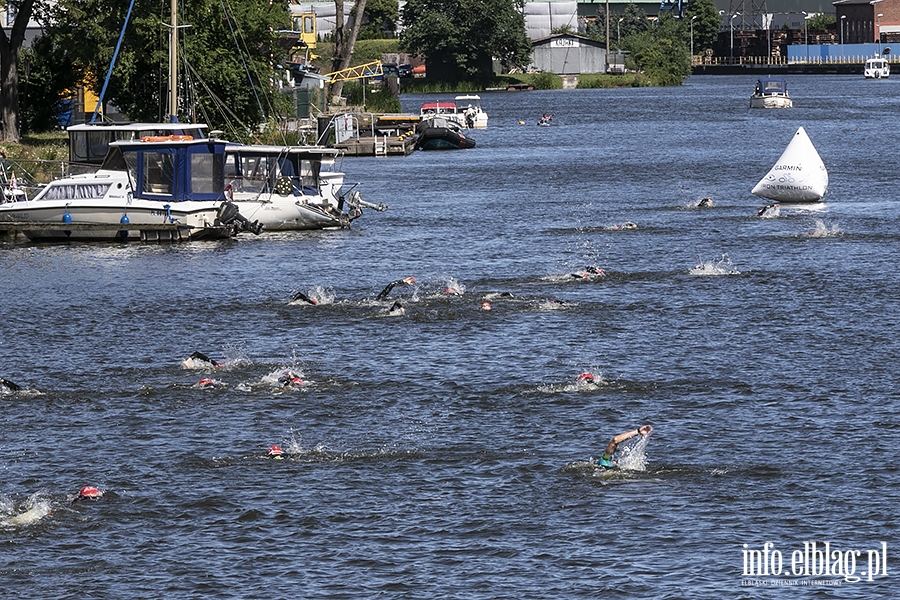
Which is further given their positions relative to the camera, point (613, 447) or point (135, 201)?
point (135, 201)

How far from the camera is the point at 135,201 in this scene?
156 ft

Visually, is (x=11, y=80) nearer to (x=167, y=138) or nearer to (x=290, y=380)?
(x=167, y=138)

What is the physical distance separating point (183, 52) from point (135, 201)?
17242 millimetres

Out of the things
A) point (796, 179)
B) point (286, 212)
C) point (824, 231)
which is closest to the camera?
point (824, 231)

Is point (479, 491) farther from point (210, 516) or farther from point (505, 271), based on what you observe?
point (505, 271)

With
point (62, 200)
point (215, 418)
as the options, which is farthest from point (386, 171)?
point (215, 418)

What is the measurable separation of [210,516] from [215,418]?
16.7 ft

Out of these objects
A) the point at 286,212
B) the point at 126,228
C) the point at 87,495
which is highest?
the point at 286,212

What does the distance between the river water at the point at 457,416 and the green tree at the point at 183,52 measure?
1937 centimetres

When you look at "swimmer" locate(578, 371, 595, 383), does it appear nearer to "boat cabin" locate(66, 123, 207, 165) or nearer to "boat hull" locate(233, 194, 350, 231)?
"boat hull" locate(233, 194, 350, 231)

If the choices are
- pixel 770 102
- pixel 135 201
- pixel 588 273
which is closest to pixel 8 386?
pixel 588 273

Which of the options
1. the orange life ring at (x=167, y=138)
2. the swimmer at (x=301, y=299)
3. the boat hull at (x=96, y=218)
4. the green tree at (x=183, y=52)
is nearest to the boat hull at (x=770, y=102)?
the green tree at (x=183, y=52)

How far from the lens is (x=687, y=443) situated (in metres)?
22.3

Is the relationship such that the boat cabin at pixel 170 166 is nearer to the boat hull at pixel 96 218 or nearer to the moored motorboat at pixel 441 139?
the boat hull at pixel 96 218
